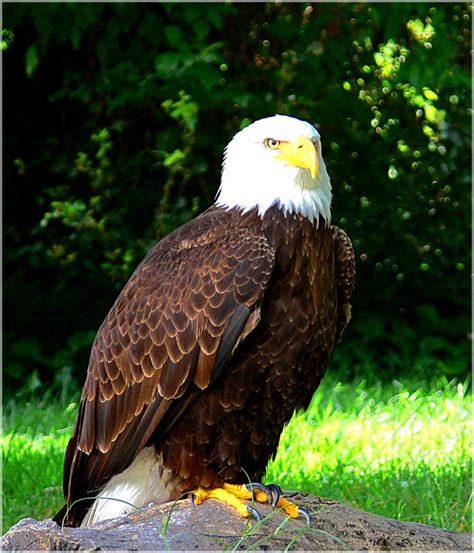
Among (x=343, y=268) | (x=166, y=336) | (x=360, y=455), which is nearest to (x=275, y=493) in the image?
(x=166, y=336)

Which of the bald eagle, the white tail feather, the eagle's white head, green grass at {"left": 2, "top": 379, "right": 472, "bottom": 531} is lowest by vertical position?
green grass at {"left": 2, "top": 379, "right": 472, "bottom": 531}

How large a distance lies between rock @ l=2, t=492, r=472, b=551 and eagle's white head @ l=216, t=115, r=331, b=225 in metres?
1.06

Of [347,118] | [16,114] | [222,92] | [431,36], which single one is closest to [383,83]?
[347,118]

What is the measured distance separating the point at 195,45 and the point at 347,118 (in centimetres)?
152

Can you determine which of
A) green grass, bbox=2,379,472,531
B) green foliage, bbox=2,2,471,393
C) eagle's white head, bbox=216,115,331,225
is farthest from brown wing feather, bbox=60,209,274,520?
green foliage, bbox=2,2,471,393

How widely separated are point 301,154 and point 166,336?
0.80m

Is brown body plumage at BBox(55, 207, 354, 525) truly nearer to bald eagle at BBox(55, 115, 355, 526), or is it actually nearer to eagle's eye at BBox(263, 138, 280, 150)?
bald eagle at BBox(55, 115, 355, 526)

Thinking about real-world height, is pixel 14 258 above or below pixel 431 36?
below

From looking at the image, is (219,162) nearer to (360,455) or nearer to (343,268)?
(360,455)

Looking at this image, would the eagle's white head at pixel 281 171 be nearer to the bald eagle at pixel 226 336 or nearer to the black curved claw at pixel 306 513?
the bald eagle at pixel 226 336

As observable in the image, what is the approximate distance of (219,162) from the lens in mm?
8156

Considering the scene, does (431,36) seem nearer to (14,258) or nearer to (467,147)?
(467,147)

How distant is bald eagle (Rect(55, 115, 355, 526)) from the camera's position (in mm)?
3717

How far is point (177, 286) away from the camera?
3816 mm
